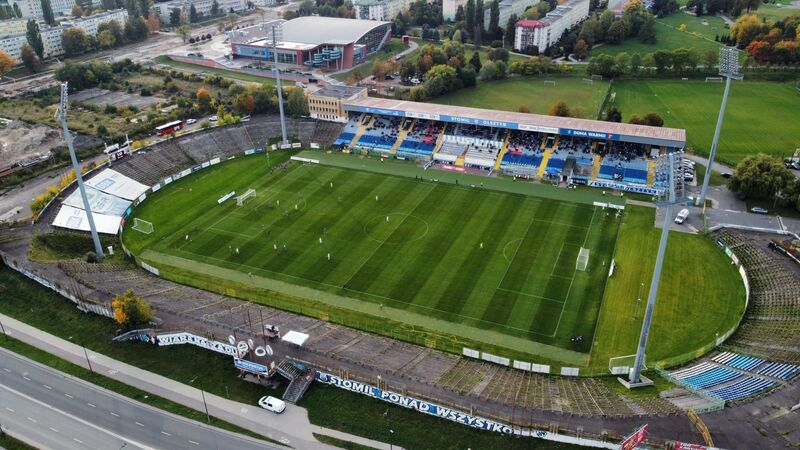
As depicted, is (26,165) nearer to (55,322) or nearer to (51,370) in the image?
(55,322)

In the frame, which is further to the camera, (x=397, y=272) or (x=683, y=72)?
(x=683, y=72)

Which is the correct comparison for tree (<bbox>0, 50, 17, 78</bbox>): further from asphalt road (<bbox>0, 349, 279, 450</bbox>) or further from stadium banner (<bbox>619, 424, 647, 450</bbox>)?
stadium banner (<bbox>619, 424, 647, 450</bbox>)

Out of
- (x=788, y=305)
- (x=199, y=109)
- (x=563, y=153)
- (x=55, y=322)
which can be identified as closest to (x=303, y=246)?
(x=55, y=322)

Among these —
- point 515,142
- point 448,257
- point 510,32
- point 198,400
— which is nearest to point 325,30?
point 510,32

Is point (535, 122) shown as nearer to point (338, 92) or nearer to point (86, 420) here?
point (338, 92)

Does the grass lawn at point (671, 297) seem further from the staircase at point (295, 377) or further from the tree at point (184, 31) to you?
the tree at point (184, 31)

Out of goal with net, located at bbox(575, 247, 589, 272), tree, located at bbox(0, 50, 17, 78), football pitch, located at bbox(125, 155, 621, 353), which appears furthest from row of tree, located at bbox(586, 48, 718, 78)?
tree, located at bbox(0, 50, 17, 78)
